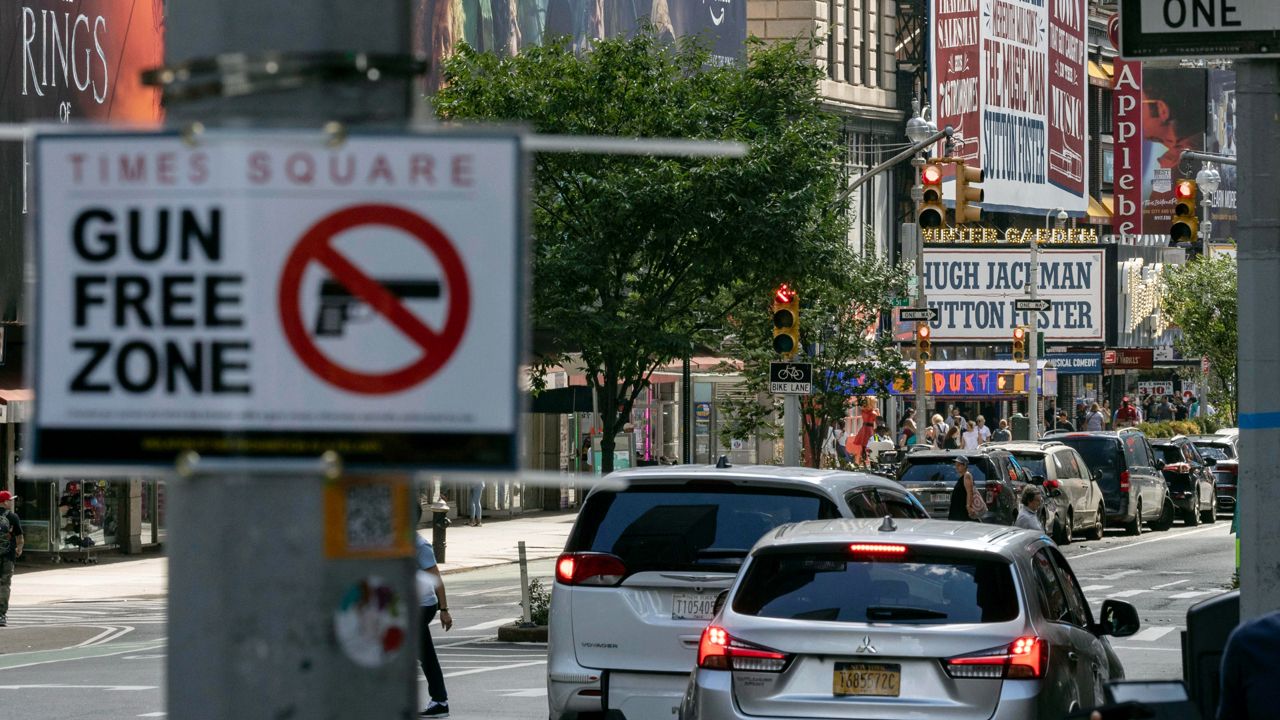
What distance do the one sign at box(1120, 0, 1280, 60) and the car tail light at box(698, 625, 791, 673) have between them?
10.2 ft

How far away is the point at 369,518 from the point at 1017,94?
80391mm

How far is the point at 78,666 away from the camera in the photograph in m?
18.8

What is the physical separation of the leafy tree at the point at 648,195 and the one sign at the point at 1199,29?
1473cm

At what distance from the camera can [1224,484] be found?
145ft

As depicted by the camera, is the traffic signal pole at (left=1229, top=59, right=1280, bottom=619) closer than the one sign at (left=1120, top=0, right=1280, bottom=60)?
Yes

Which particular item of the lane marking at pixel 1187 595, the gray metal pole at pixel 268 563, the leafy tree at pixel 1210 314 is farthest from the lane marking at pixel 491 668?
the leafy tree at pixel 1210 314

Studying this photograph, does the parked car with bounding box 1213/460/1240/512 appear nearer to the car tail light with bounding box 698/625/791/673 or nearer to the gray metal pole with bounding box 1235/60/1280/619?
the gray metal pole with bounding box 1235/60/1280/619

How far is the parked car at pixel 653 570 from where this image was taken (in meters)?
11.4

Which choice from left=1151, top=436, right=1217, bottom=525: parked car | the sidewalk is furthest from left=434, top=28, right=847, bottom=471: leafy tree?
left=1151, top=436, right=1217, bottom=525: parked car

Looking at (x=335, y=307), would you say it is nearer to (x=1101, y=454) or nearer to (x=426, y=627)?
(x=426, y=627)

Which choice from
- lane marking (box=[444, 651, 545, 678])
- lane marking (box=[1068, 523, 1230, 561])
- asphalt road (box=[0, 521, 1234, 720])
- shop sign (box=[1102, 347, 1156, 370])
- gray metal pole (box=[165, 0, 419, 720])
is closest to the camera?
gray metal pole (box=[165, 0, 419, 720])

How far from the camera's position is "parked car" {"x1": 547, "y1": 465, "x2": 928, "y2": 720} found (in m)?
11.4

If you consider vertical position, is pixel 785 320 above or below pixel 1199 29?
below

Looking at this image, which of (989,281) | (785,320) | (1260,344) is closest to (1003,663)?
(1260,344)
